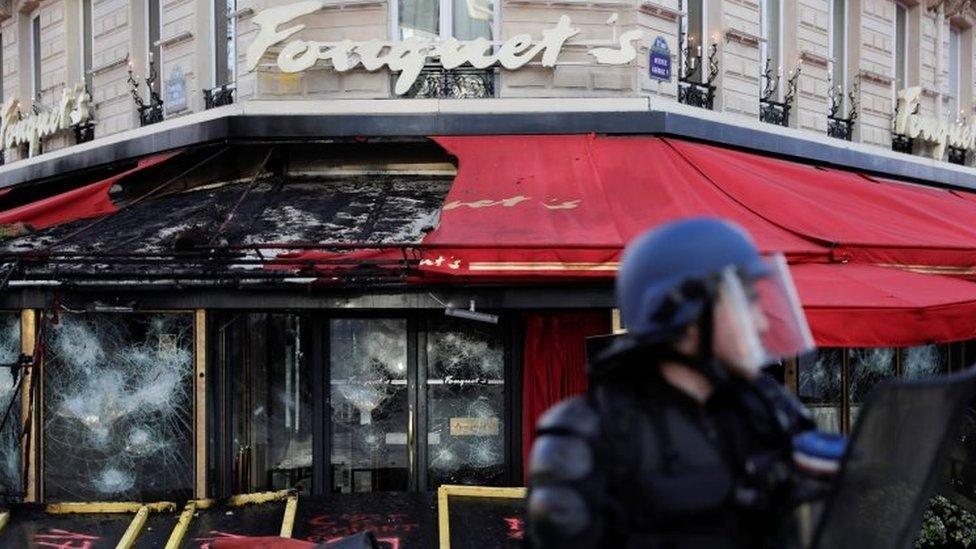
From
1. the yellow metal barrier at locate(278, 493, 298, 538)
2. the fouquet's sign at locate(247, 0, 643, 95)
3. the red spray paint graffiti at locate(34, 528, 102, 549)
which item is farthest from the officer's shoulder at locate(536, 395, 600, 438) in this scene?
the fouquet's sign at locate(247, 0, 643, 95)

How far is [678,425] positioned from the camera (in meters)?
2.11

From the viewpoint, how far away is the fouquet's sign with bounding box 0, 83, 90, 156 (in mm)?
10852

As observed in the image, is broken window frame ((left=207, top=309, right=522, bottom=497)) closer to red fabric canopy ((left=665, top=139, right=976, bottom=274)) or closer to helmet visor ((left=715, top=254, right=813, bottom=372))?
red fabric canopy ((left=665, top=139, right=976, bottom=274))

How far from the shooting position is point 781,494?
2180 millimetres

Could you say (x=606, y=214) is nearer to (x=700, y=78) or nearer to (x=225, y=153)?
(x=700, y=78)

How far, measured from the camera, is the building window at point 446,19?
877 centimetres

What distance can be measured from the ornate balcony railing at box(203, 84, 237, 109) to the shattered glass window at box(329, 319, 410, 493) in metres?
2.43

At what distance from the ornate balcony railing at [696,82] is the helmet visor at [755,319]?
282 inches

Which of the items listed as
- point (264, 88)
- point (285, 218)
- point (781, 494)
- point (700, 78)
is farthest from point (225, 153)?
point (781, 494)

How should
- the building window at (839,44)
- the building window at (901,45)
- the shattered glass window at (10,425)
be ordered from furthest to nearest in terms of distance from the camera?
the building window at (901,45) → the building window at (839,44) → the shattered glass window at (10,425)

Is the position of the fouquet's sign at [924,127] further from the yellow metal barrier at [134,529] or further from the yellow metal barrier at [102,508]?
→ the yellow metal barrier at [134,529]

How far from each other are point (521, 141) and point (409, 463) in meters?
2.86

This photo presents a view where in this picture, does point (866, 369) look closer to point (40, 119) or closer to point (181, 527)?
point (181, 527)

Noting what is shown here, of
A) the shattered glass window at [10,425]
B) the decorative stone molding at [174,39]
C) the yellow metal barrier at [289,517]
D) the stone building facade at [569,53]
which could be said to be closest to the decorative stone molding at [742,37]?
the stone building facade at [569,53]
